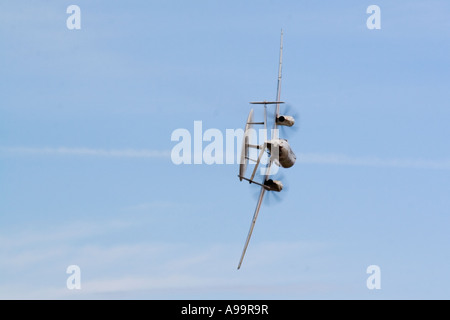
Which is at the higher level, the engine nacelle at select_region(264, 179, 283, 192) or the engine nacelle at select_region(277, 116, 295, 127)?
the engine nacelle at select_region(277, 116, 295, 127)

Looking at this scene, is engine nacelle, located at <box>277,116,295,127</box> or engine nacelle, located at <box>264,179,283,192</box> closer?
engine nacelle, located at <box>277,116,295,127</box>

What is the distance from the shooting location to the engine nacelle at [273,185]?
183125mm

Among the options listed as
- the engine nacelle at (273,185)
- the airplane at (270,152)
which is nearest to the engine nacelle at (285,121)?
the airplane at (270,152)

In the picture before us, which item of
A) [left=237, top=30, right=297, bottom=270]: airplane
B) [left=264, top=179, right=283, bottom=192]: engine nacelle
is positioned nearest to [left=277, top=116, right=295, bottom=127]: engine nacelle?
[left=237, top=30, right=297, bottom=270]: airplane

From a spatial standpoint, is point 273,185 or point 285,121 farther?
point 273,185

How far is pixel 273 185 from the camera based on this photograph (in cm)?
18350

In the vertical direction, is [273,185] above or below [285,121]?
below

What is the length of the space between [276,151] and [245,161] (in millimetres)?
6050

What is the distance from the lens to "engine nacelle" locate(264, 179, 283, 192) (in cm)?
18312

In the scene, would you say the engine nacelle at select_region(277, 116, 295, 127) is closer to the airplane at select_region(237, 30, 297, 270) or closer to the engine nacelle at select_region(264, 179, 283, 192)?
the airplane at select_region(237, 30, 297, 270)

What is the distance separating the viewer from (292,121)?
596 feet

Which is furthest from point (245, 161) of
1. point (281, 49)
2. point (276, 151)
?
point (281, 49)

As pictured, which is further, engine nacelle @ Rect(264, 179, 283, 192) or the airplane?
engine nacelle @ Rect(264, 179, 283, 192)
